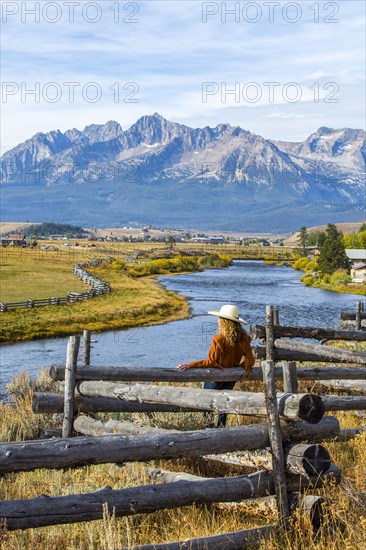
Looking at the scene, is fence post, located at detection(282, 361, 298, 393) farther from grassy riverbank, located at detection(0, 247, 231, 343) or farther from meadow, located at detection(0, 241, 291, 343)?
grassy riverbank, located at detection(0, 247, 231, 343)

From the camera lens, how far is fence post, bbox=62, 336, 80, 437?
10289mm

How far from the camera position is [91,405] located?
1071 centimetres

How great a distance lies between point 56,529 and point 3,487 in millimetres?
2211

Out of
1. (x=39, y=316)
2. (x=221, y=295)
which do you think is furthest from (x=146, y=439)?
(x=221, y=295)

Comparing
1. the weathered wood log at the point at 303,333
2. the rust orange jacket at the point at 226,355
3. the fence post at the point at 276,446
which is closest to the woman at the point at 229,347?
the rust orange jacket at the point at 226,355

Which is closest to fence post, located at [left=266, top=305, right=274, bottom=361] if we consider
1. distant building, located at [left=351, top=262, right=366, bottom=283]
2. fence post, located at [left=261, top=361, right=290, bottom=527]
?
fence post, located at [left=261, top=361, right=290, bottom=527]

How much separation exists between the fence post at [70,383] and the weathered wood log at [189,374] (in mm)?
108

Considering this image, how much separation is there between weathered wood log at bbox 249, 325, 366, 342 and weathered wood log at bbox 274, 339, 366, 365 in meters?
0.14

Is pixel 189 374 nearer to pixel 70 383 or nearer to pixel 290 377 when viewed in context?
pixel 290 377

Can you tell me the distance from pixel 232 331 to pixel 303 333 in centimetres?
185

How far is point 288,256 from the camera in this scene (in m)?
178

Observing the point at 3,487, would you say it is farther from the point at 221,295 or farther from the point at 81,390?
the point at 221,295

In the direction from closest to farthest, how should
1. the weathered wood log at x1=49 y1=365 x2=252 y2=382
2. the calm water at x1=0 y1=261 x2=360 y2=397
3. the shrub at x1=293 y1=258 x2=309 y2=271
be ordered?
the weathered wood log at x1=49 y1=365 x2=252 y2=382 < the calm water at x1=0 y1=261 x2=360 y2=397 < the shrub at x1=293 y1=258 x2=309 y2=271

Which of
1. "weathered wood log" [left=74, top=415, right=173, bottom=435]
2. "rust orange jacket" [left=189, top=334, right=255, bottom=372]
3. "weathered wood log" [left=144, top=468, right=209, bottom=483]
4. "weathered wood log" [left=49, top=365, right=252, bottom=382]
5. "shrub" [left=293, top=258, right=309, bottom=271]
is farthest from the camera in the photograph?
"shrub" [left=293, top=258, right=309, bottom=271]
